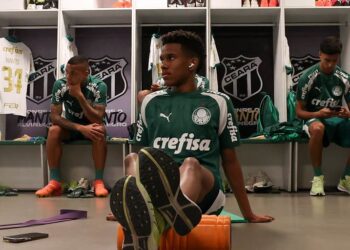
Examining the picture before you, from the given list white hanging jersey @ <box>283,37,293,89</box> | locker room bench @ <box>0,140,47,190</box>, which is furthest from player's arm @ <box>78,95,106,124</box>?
white hanging jersey @ <box>283,37,293,89</box>

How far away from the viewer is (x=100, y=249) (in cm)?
177

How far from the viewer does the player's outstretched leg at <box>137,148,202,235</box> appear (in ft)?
4.47

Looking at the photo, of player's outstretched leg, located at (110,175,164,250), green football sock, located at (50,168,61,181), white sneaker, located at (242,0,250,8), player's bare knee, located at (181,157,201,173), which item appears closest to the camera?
player's outstretched leg, located at (110,175,164,250)

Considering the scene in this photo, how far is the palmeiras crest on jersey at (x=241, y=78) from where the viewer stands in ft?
16.6

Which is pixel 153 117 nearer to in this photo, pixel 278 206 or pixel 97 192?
pixel 278 206

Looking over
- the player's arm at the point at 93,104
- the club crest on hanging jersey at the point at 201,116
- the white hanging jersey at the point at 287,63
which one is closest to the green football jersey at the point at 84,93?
the player's arm at the point at 93,104

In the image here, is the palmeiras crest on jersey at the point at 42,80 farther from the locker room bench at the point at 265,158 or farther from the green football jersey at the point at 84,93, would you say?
the locker room bench at the point at 265,158

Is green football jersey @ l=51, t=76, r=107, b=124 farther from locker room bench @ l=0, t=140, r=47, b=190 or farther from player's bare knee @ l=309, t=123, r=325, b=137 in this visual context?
player's bare knee @ l=309, t=123, r=325, b=137

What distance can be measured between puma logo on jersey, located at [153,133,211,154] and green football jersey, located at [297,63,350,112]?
2360 millimetres

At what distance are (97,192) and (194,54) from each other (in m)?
2.14

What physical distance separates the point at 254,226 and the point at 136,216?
998 mm

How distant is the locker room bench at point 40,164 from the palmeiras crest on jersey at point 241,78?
1.34 m

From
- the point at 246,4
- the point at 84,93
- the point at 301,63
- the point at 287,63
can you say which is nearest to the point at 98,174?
the point at 84,93

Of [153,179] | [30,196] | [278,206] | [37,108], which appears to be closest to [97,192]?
[30,196]
